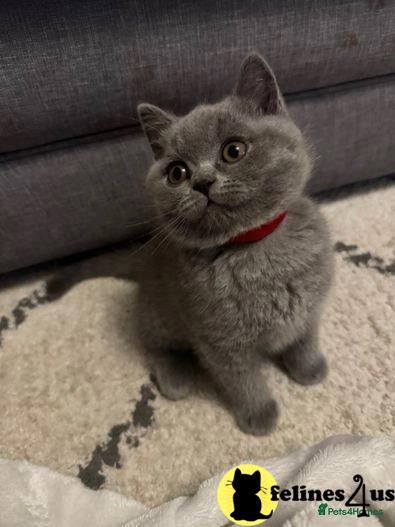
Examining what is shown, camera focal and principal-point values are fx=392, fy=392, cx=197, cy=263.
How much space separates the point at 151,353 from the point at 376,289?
577 millimetres

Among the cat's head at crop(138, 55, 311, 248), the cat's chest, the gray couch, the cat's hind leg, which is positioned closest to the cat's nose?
the cat's head at crop(138, 55, 311, 248)

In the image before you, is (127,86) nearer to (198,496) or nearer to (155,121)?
(155,121)

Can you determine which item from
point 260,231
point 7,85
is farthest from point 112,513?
point 7,85

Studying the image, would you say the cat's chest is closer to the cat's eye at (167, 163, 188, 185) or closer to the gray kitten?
the gray kitten

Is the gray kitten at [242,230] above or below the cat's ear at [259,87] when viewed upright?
below

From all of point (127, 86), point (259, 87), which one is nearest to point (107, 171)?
point (127, 86)

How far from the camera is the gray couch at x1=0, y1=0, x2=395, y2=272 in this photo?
804 millimetres

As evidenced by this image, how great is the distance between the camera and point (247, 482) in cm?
67

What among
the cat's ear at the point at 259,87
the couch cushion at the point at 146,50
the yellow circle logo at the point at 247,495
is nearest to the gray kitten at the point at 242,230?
the cat's ear at the point at 259,87

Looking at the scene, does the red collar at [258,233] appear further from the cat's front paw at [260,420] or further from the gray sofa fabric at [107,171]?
the gray sofa fabric at [107,171]

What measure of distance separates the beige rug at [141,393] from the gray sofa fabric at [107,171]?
0.51 ft

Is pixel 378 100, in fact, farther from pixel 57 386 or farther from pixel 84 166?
pixel 57 386

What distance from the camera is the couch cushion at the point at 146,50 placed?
2.60ft

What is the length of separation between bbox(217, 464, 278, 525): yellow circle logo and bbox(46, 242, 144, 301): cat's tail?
547mm
